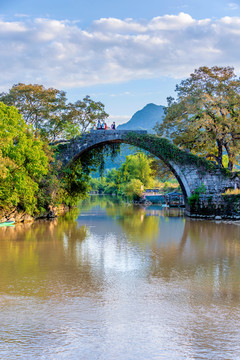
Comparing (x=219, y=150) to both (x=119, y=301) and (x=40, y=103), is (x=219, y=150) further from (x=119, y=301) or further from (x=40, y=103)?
(x=119, y=301)

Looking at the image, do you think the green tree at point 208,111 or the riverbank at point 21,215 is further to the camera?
the green tree at point 208,111

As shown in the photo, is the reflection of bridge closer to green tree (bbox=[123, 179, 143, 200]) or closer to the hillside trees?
the hillside trees

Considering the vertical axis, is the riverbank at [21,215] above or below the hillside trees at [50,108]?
below

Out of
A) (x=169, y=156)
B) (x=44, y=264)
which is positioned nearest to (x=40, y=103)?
(x=169, y=156)

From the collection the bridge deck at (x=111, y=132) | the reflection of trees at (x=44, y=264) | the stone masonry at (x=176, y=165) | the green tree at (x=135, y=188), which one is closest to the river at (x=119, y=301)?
the reflection of trees at (x=44, y=264)

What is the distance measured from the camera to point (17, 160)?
2345 centimetres

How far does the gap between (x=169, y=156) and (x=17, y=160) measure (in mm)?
13336

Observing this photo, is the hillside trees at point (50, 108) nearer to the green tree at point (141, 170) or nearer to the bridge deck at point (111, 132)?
the bridge deck at point (111, 132)

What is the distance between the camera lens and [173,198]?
54.3 m

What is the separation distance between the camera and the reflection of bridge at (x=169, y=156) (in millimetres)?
31234

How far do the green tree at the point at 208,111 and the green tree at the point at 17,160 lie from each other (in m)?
12.3

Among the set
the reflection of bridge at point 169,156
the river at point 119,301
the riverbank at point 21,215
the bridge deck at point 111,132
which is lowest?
the river at point 119,301

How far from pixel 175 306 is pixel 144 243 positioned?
944 cm

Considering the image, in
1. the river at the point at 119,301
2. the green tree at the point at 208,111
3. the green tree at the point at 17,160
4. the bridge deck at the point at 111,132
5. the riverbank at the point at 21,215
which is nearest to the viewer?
the river at the point at 119,301
